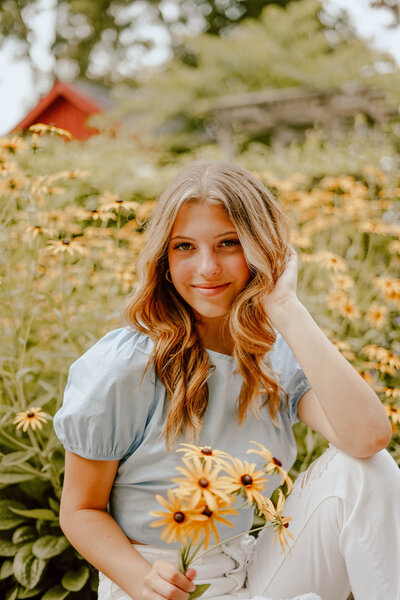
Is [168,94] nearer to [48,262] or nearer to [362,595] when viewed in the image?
[48,262]

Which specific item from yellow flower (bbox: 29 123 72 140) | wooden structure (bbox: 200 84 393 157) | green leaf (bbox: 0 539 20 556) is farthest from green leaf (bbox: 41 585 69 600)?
wooden structure (bbox: 200 84 393 157)

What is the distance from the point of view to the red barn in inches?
536

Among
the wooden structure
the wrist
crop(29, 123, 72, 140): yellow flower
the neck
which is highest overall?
the wooden structure

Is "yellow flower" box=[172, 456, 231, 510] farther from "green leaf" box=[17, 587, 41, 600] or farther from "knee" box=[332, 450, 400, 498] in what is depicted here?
"green leaf" box=[17, 587, 41, 600]

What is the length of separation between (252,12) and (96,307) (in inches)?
657

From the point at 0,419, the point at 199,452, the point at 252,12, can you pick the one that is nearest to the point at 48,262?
the point at 0,419

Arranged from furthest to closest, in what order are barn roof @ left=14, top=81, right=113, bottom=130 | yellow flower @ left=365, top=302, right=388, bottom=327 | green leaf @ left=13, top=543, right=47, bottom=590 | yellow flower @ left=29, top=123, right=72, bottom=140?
barn roof @ left=14, top=81, right=113, bottom=130 → yellow flower @ left=365, top=302, right=388, bottom=327 → yellow flower @ left=29, top=123, right=72, bottom=140 → green leaf @ left=13, top=543, right=47, bottom=590

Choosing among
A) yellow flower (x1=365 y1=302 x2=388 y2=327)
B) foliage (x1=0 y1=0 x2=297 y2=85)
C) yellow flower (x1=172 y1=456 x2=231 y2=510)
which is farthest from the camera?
foliage (x1=0 y1=0 x2=297 y2=85)

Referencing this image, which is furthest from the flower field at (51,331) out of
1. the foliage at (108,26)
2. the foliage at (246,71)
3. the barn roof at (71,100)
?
the foliage at (108,26)

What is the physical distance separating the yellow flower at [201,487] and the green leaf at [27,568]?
2.75ft

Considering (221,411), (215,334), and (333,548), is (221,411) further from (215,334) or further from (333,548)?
(333,548)

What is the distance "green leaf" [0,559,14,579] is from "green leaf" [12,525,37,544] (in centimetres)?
6

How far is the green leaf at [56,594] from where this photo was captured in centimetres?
135

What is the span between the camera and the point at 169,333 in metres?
1.14
